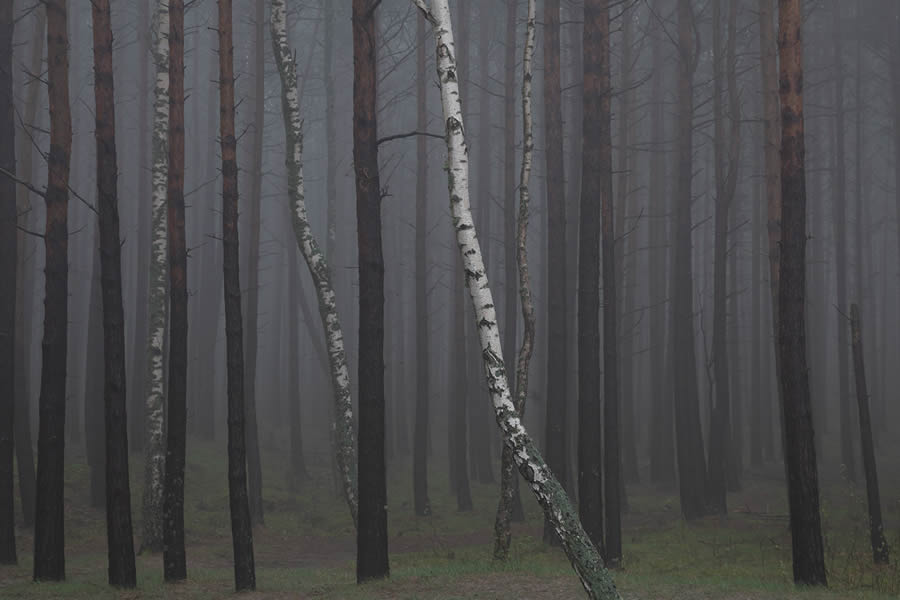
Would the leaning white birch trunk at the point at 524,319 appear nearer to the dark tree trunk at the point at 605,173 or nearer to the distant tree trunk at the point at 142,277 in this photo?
the dark tree trunk at the point at 605,173

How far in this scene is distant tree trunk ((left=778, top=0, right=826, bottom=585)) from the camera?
10.6 m

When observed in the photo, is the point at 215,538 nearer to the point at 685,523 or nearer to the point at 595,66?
the point at 685,523

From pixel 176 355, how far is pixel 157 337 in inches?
156

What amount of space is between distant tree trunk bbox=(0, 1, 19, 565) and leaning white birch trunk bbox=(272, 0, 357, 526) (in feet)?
15.2

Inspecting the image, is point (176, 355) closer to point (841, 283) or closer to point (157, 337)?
point (157, 337)

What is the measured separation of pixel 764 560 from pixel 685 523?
13.9 feet

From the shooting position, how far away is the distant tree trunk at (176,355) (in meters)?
12.1

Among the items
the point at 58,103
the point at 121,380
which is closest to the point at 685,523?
the point at 121,380

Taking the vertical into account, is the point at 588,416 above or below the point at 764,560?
above

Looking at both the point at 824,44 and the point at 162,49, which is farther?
the point at 824,44

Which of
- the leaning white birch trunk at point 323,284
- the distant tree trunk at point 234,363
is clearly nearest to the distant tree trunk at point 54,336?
the distant tree trunk at point 234,363

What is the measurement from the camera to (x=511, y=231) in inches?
878

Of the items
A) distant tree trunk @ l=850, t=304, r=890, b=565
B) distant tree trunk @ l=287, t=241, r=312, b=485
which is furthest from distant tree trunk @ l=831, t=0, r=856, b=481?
distant tree trunk @ l=287, t=241, r=312, b=485

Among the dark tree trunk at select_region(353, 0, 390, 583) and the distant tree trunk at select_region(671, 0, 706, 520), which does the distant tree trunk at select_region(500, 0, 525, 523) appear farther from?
the dark tree trunk at select_region(353, 0, 390, 583)
